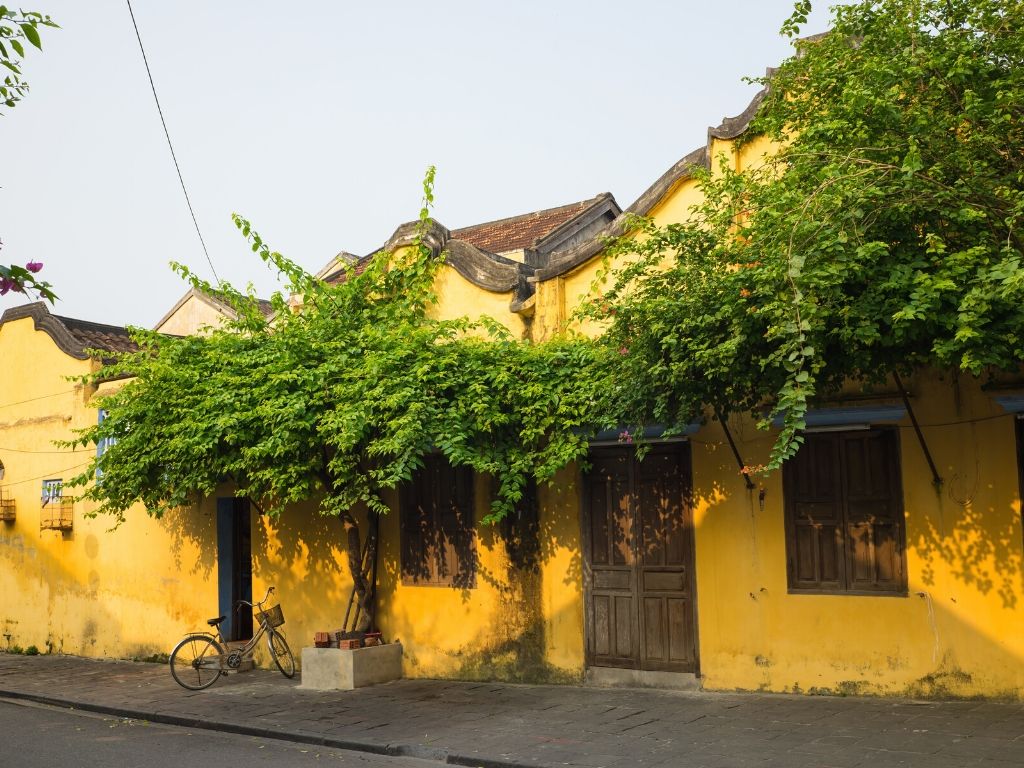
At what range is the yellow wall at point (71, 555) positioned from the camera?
1545 centimetres

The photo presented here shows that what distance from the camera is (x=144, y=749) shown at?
30.4ft

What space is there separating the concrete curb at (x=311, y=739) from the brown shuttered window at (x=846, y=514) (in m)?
3.66

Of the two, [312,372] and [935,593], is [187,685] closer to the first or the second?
[312,372]

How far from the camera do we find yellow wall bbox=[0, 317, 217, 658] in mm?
15453

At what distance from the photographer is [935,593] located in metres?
9.30

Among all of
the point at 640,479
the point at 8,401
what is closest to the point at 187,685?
the point at 640,479

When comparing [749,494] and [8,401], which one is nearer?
[749,494]

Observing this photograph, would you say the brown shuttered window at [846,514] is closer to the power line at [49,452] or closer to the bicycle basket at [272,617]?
the bicycle basket at [272,617]

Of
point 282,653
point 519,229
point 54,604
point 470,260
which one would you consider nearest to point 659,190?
point 470,260

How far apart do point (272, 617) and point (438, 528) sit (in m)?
2.47

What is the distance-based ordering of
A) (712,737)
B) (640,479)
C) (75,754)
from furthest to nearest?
(640,479)
(75,754)
(712,737)

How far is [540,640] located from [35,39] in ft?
26.3

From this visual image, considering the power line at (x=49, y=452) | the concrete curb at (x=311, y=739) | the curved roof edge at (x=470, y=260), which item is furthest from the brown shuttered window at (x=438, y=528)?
the power line at (x=49, y=452)

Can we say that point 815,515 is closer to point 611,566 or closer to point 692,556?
point 692,556
